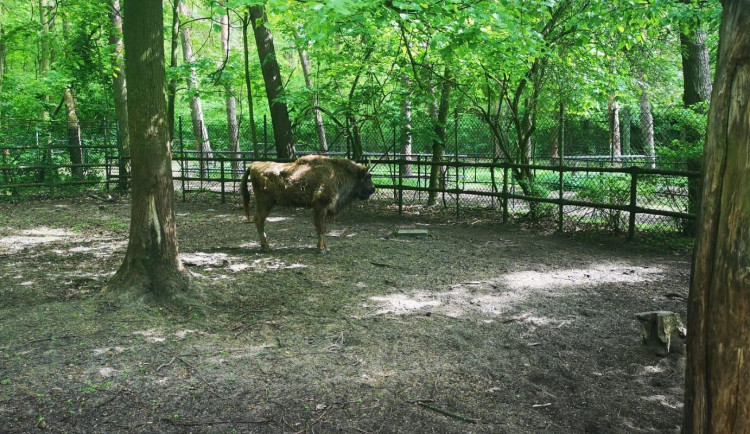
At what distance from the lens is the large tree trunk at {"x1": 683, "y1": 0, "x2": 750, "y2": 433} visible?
1.99m

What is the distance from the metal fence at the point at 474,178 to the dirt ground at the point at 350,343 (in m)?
0.84

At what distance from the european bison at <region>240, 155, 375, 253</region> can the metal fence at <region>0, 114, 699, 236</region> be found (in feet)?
9.71

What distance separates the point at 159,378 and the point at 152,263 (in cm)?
174

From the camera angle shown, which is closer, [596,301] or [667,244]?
[596,301]

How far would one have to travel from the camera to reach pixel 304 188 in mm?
8094

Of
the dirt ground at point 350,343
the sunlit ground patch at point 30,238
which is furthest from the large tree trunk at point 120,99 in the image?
the dirt ground at point 350,343

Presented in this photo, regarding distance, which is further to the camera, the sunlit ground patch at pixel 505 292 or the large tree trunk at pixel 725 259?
the sunlit ground patch at pixel 505 292

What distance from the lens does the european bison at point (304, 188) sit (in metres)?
8.09

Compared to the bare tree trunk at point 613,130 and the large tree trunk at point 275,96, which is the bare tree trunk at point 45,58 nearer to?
the large tree trunk at point 275,96

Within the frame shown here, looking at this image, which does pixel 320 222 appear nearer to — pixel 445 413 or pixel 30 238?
pixel 30 238

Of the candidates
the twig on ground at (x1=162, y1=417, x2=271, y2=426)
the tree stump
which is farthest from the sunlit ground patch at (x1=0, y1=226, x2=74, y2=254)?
the tree stump

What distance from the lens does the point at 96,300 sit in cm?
529

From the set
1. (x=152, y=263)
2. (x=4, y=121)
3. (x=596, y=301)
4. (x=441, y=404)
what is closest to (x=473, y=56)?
(x=596, y=301)

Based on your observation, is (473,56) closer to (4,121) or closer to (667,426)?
(667,426)
